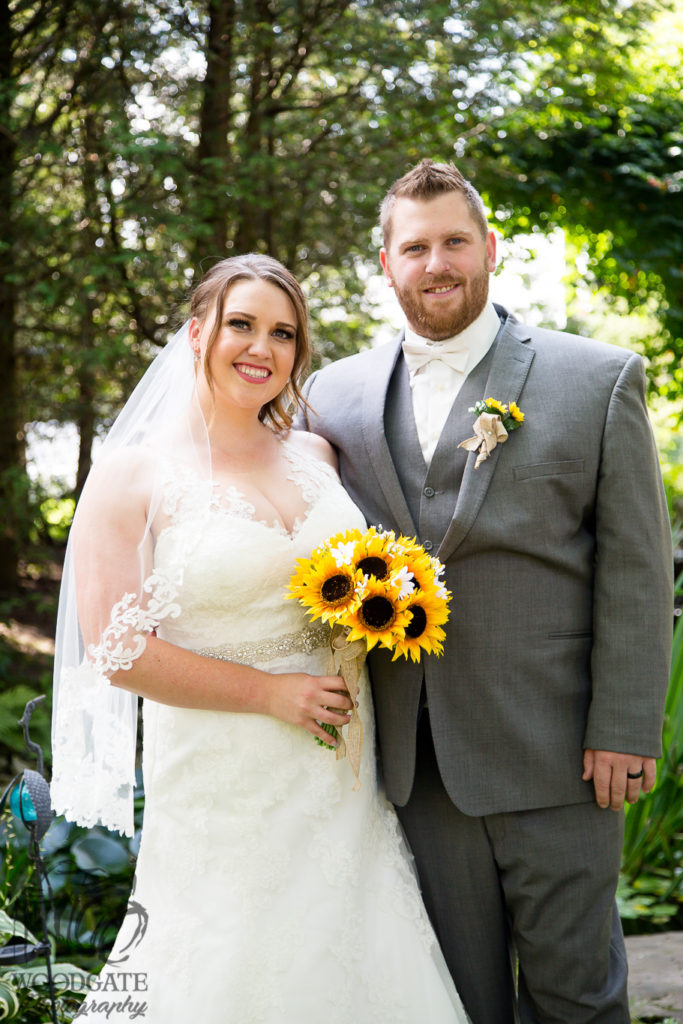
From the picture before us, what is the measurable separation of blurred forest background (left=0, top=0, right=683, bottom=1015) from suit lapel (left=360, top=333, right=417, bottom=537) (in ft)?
6.36

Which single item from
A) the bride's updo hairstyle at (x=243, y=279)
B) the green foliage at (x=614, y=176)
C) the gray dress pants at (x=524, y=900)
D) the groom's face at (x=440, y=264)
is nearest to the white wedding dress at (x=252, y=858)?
the gray dress pants at (x=524, y=900)

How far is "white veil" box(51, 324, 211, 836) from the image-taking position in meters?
2.19

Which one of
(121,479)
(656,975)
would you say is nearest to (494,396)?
(121,479)

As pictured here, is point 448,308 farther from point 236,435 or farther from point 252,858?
point 252,858

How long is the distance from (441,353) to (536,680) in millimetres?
911

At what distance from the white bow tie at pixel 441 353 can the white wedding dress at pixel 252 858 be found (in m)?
0.61

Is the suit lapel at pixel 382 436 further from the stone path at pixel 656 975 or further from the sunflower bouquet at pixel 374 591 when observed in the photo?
the stone path at pixel 656 975

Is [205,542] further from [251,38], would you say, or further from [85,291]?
[251,38]

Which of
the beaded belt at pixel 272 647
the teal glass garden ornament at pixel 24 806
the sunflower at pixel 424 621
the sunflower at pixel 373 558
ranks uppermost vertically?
the sunflower at pixel 373 558

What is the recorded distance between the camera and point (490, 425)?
7.98 feet

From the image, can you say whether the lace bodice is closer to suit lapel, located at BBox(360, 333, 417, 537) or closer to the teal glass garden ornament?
suit lapel, located at BBox(360, 333, 417, 537)

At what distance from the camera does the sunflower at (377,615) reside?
6.70ft

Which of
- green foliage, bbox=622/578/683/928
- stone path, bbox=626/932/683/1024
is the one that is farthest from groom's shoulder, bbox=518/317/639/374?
stone path, bbox=626/932/683/1024

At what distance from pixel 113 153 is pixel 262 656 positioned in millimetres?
3254
